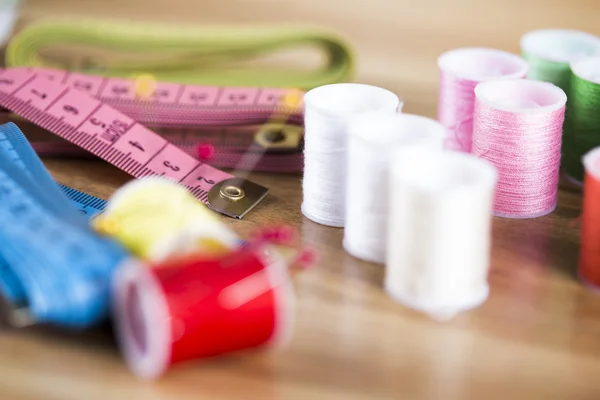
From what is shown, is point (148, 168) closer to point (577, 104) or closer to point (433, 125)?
point (433, 125)

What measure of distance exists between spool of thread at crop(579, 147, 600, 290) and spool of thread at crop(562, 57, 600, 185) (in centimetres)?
24

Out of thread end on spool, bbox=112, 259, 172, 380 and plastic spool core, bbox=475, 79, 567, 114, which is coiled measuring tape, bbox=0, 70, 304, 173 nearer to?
plastic spool core, bbox=475, 79, 567, 114

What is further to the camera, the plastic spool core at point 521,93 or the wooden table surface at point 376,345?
the plastic spool core at point 521,93

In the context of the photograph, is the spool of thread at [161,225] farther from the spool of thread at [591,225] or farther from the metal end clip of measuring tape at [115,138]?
the spool of thread at [591,225]

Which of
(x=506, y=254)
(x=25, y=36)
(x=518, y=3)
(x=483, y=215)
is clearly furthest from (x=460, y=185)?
(x=518, y=3)

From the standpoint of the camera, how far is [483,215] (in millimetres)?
1089

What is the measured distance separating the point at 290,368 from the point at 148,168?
1.70 ft

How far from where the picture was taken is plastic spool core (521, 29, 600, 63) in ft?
5.14

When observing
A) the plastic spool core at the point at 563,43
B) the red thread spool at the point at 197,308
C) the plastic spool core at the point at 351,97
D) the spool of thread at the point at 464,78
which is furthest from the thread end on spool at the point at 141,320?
the plastic spool core at the point at 563,43

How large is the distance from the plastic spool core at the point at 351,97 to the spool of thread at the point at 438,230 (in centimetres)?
21

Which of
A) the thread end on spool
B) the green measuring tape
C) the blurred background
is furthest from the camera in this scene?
the blurred background

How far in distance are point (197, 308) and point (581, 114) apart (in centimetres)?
73

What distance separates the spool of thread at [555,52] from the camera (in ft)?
4.93

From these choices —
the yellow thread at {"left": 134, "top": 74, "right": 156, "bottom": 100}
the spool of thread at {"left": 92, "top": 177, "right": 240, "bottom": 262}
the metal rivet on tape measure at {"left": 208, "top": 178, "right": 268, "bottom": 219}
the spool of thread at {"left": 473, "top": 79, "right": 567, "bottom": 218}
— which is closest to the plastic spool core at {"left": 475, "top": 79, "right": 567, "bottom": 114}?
the spool of thread at {"left": 473, "top": 79, "right": 567, "bottom": 218}
